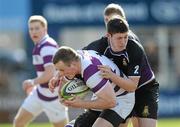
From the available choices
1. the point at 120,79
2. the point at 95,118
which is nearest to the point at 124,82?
the point at 120,79

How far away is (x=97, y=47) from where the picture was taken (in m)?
9.70

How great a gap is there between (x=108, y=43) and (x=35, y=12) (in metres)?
15.4

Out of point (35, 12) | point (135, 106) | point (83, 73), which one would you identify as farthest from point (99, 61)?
point (35, 12)

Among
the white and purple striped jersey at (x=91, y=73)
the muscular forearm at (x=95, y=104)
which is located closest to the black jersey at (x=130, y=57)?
the white and purple striped jersey at (x=91, y=73)

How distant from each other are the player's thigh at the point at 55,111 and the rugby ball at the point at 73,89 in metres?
3.08

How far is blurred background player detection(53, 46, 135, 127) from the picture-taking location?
874 centimetres

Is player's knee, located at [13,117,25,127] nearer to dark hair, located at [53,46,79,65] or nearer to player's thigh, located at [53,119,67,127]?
player's thigh, located at [53,119,67,127]

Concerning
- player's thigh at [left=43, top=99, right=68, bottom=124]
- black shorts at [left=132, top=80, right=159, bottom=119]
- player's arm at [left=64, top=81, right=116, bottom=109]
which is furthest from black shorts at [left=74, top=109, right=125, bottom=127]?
player's thigh at [left=43, top=99, right=68, bottom=124]

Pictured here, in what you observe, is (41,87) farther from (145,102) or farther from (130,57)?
(130,57)

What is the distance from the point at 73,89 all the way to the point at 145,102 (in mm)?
1414

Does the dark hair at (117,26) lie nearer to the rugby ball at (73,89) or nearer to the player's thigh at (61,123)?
the rugby ball at (73,89)

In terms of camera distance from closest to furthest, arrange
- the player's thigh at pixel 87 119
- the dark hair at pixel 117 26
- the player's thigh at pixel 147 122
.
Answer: the dark hair at pixel 117 26 → the player's thigh at pixel 87 119 → the player's thigh at pixel 147 122

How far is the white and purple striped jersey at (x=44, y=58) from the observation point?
1191cm

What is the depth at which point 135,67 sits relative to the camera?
9289mm
